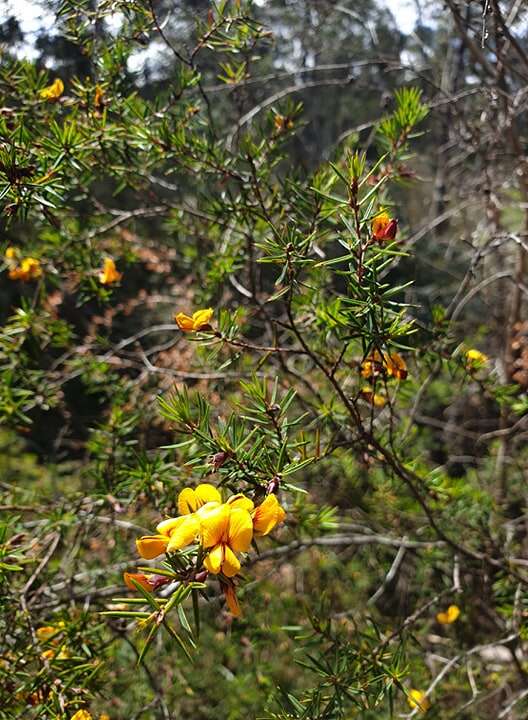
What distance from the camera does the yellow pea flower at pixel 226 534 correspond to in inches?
21.9

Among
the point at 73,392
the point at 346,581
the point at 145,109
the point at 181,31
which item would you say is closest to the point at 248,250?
the point at 145,109

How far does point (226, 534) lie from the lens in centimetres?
57

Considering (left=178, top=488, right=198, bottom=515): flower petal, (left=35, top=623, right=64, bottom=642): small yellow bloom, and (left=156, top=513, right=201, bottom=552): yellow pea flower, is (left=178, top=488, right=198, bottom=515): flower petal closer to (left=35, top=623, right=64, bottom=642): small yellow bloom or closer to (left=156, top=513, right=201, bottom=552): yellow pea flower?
(left=156, top=513, right=201, bottom=552): yellow pea flower

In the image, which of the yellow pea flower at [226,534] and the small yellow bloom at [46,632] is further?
the small yellow bloom at [46,632]

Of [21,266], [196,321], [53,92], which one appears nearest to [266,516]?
[196,321]

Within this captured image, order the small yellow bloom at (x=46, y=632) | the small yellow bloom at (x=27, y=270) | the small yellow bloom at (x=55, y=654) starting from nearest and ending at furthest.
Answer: the small yellow bloom at (x=55, y=654)
the small yellow bloom at (x=46, y=632)
the small yellow bloom at (x=27, y=270)

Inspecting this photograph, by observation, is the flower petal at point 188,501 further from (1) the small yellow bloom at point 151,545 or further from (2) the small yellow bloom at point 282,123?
(2) the small yellow bloom at point 282,123

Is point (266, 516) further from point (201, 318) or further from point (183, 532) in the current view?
point (201, 318)

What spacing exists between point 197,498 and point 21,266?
1.20m

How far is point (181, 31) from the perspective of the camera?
1958 millimetres

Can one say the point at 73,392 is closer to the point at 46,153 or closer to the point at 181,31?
the point at 181,31

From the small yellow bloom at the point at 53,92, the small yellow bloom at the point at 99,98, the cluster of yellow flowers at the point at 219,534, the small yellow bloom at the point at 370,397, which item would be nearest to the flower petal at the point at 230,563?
the cluster of yellow flowers at the point at 219,534

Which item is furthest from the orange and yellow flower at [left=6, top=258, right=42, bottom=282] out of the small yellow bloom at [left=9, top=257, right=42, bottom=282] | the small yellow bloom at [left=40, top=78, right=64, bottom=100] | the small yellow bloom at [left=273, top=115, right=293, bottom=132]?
the small yellow bloom at [left=273, top=115, right=293, bottom=132]

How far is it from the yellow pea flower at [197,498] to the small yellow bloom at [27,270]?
1.04m
